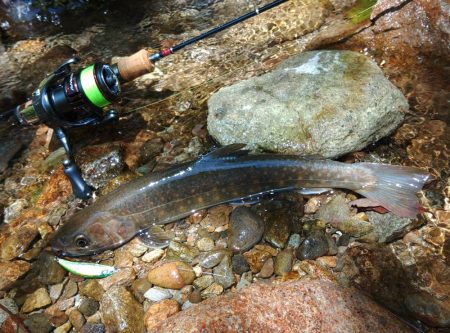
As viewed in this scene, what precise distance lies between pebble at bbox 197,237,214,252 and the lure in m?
0.97

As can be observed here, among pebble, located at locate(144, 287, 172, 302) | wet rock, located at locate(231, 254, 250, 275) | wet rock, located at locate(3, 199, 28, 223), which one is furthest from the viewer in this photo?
wet rock, located at locate(3, 199, 28, 223)

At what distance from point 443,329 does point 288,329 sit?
56.6 inches

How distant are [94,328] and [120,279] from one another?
542 millimetres

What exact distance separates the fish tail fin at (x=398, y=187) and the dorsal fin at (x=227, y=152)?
1.45 meters

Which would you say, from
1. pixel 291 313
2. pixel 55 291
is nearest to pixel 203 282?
pixel 291 313

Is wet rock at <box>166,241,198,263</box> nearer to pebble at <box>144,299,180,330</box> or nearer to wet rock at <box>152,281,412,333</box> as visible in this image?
pebble at <box>144,299,180,330</box>

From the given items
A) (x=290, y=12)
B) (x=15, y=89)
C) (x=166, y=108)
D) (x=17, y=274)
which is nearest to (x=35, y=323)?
(x=17, y=274)

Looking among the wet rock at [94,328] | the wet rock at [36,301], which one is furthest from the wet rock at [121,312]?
the wet rock at [36,301]

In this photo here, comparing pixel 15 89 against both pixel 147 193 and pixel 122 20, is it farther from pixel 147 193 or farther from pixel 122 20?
pixel 147 193

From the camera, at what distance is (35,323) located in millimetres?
3914

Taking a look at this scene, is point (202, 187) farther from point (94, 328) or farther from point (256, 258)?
point (94, 328)

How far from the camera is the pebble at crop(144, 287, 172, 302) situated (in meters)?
3.95

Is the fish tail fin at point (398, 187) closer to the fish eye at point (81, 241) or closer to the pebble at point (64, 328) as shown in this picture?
the fish eye at point (81, 241)

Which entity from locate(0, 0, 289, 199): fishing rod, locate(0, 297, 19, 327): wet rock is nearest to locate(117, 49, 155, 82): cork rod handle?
locate(0, 0, 289, 199): fishing rod
